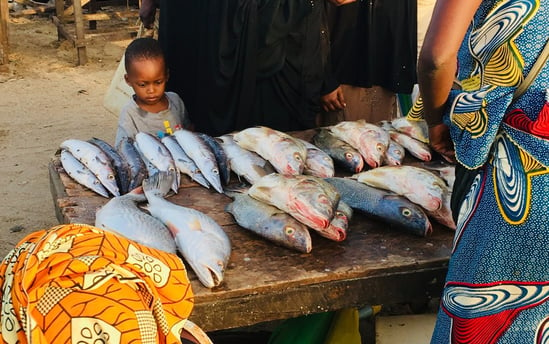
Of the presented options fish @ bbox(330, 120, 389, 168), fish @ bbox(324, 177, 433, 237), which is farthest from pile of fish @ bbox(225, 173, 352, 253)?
fish @ bbox(330, 120, 389, 168)

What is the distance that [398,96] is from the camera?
560cm

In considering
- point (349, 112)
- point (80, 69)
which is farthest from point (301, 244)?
point (80, 69)

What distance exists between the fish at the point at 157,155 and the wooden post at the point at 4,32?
19.9ft

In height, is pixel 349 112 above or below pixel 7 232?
above

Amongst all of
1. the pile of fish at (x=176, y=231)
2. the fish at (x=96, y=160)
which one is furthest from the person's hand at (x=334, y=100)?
the pile of fish at (x=176, y=231)

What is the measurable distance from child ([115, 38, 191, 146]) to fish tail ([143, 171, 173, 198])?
1202mm

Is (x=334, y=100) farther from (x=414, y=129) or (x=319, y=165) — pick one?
(x=319, y=165)

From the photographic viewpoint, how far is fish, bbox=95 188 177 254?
2916mm

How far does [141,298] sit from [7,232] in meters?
3.83

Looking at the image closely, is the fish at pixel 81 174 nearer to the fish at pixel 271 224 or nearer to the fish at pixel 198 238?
the fish at pixel 198 238

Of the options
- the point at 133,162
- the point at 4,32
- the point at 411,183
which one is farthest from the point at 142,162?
the point at 4,32

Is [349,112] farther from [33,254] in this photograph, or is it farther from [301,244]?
[33,254]

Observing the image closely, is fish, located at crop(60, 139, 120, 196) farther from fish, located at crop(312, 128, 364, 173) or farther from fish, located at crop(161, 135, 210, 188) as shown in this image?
fish, located at crop(312, 128, 364, 173)

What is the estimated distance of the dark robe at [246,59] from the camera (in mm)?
4633
